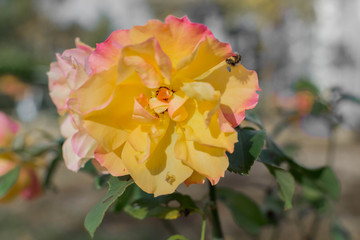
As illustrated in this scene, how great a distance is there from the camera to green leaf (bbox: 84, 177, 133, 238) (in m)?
0.29

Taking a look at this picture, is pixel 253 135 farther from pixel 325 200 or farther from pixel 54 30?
pixel 54 30

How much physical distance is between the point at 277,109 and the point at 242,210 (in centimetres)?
60

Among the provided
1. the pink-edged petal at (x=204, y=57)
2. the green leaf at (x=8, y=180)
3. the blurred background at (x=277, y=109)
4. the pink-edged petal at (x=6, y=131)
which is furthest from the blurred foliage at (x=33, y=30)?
the pink-edged petal at (x=204, y=57)

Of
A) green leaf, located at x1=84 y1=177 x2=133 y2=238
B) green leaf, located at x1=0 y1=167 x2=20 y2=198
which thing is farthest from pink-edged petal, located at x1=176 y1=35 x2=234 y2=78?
green leaf, located at x1=0 y1=167 x2=20 y2=198

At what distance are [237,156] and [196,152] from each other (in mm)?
47

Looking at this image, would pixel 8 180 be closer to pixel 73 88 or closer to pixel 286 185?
pixel 73 88

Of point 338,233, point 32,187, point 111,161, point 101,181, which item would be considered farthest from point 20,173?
point 338,233

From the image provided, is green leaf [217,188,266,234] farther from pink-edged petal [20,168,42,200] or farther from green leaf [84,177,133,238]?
pink-edged petal [20,168,42,200]

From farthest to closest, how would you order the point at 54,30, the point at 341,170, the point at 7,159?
the point at 54,30, the point at 341,170, the point at 7,159

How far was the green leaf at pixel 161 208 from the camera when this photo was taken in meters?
0.37

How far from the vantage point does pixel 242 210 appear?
51 centimetres

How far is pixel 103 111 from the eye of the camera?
11.0 inches

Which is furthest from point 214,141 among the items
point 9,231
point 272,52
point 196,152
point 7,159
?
point 272,52

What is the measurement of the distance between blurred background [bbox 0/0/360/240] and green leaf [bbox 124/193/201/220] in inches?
6.6
